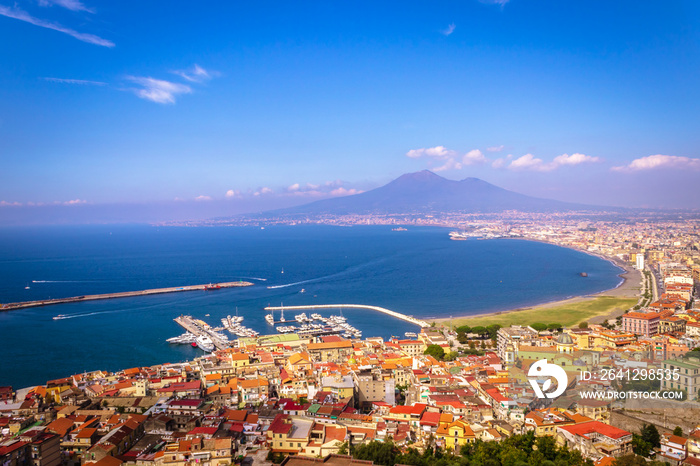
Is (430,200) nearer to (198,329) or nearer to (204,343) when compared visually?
(198,329)

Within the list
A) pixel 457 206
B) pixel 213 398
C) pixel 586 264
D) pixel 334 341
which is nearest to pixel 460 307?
pixel 334 341

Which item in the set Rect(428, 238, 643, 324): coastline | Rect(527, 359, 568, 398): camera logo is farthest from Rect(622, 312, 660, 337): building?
Rect(527, 359, 568, 398): camera logo

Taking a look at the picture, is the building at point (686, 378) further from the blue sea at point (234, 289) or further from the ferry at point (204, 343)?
the ferry at point (204, 343)

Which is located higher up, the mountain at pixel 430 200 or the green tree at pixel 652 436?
the mountain at pixel 430 200

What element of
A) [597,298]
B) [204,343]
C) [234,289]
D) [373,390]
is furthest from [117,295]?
[597,298]

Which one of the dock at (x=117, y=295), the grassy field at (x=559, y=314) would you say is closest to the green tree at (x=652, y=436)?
the grassy field at (x=559, y=314)
